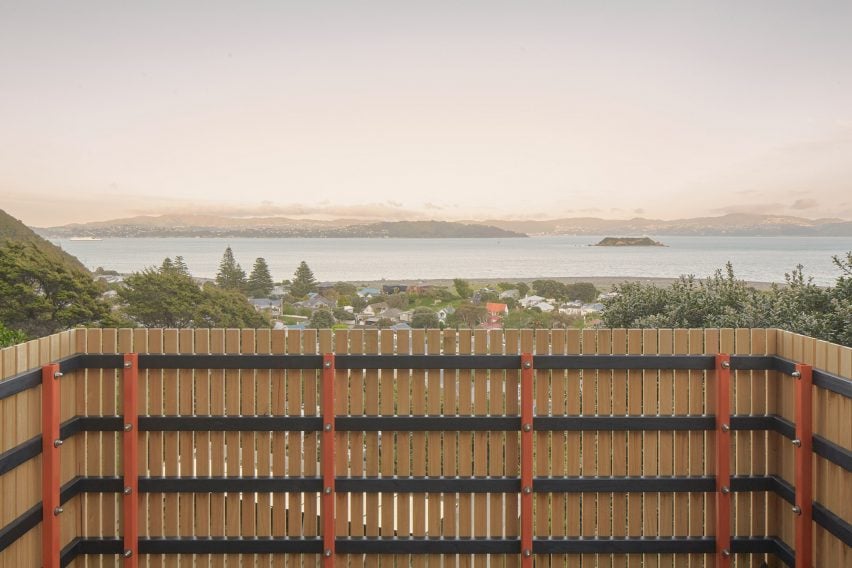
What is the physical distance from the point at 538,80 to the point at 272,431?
55.0ft

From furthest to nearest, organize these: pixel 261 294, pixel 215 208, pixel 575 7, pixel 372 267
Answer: pixel 215 208 → pixel 372 267 → pixel 261 294 → pixel 575 7

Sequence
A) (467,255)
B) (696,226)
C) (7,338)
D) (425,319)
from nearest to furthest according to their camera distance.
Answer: (7,338)
(425,319)
(696,226)
(467,255)

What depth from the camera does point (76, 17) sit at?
1733cm

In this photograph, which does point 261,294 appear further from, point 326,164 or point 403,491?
point 403,491

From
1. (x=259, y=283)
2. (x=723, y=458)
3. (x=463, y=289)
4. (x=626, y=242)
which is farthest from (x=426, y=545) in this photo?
(x=626, y=242)

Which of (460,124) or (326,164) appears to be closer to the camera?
(460,124)

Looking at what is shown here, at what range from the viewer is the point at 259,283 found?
90.5 ft

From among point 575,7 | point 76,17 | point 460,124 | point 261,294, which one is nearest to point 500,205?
point 460,124

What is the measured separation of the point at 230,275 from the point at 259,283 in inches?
63.7

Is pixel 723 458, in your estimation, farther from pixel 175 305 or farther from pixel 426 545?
pixel 175 305

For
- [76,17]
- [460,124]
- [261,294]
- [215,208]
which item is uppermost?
[76,17]

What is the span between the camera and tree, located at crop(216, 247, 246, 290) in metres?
27.6

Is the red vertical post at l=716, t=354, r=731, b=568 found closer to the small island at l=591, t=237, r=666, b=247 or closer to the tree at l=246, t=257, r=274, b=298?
the tree at l=246, t=257, r=274, b=298

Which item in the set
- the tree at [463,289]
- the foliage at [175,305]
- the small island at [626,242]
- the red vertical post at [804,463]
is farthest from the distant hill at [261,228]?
the red vertical post at [804,463]
